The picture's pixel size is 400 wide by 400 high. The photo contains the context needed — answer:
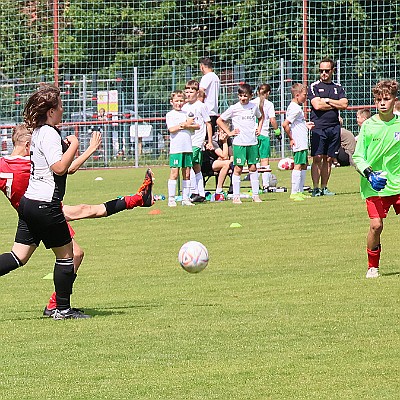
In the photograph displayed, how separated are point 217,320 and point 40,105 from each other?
205 centimetres

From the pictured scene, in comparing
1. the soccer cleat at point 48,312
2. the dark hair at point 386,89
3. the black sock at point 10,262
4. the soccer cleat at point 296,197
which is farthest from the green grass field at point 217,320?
the soccer cleat at point 296,197

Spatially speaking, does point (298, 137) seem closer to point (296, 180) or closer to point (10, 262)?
point (296, 180)

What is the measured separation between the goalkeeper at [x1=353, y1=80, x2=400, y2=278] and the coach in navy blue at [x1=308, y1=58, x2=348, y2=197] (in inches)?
305

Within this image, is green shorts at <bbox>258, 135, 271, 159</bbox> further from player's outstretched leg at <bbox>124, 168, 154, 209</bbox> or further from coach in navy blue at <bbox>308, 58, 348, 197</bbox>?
player's outstretched leg at <bbox>124, 168, 154, 209</bbox>

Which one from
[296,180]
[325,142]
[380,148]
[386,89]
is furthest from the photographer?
[296,180]

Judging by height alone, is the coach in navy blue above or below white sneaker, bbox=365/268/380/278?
above

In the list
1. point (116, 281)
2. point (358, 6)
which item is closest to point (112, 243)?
point (116, 281)

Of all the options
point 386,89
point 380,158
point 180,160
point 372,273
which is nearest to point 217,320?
point 372,273

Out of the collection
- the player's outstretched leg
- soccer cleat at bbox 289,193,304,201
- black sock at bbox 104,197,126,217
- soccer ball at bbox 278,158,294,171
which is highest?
the player's outstretched leg

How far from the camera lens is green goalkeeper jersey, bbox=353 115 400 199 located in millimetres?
9703

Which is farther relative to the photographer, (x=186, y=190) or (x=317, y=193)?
(x=317, y=193)

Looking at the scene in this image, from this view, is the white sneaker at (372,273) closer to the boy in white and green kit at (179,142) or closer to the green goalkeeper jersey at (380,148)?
the green goalkeeper jersey at (380,148)

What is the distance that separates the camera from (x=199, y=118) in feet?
58.6

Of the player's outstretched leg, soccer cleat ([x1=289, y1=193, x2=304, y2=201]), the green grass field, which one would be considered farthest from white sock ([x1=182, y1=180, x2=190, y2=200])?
the player's outstretched leg
